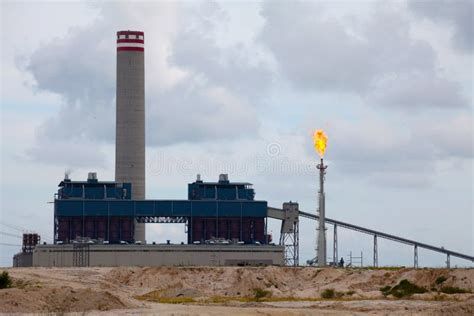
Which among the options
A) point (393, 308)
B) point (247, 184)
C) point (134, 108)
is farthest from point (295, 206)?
point (393, 308)

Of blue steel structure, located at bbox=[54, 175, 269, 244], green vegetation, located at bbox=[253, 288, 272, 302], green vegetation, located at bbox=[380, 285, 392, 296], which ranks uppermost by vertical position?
blue steel structure, located at bbox=[54, 175, 269, 244]

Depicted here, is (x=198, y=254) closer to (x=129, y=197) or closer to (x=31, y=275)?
(x=129, y=197)

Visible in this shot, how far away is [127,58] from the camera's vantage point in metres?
141

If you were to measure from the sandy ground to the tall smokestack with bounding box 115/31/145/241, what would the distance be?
34.9 m

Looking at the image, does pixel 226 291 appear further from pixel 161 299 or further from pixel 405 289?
pixel 405 289

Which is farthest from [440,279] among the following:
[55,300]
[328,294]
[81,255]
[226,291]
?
[81,255]

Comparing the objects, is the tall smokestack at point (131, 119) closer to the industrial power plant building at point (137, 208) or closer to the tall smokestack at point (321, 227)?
the industrial power plant building at point (137, 208)

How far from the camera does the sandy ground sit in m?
60.2

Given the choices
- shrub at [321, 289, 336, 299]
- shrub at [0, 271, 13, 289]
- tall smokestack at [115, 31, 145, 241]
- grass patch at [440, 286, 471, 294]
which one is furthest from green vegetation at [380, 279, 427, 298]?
Answer: tall smokestack at [115, 31, 145, 241]

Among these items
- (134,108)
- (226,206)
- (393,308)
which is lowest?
(393,308)

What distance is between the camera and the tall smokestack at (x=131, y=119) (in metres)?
140

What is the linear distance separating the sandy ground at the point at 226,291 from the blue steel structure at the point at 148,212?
103 feet

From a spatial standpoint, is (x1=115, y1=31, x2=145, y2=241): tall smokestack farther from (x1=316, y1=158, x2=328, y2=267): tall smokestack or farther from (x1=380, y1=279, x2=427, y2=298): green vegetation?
(x1=380, y1=279, x2=427, y2=298): green vegetation

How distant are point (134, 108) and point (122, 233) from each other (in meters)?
16.3
